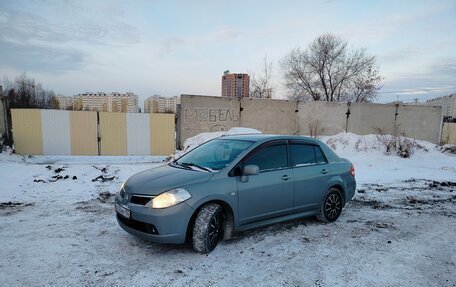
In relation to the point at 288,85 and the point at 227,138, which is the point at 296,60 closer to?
the point at 288,85

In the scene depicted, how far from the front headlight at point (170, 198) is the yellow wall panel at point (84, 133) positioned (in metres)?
11.3

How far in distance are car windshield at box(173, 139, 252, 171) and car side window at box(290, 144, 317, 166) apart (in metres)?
0.84

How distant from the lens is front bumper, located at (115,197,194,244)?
366 cm

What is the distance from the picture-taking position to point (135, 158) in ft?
44.9

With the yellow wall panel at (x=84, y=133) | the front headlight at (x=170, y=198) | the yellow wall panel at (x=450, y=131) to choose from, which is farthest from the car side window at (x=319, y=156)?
the yellow wall panel at (x=450, y=131)

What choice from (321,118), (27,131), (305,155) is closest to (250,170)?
→ (305,155)

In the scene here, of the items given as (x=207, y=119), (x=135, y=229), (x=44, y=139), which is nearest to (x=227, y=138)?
(x=135, y=229)

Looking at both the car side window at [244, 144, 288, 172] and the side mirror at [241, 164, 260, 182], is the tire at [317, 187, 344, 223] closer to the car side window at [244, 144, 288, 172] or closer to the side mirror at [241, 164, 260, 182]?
the car side window at [244, 144, 288, 172]

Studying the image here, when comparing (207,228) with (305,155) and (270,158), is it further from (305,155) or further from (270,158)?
(305,155)

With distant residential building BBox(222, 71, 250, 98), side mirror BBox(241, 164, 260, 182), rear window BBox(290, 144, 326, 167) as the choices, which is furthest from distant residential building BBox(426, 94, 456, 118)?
side mirror BBox(241, 164, 260, 182)

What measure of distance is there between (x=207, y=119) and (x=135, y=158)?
4.17 m

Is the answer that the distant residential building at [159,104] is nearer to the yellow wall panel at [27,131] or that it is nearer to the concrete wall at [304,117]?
the concrete wall at [304,117]

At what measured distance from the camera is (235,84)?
39.4 m

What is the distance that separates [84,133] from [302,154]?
11635mm
